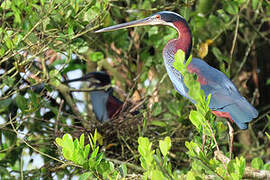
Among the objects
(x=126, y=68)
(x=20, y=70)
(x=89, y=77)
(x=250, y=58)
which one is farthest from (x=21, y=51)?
(x=250, y=58)

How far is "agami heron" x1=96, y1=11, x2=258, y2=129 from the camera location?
2309mm

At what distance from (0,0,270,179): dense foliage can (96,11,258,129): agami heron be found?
0.09 m

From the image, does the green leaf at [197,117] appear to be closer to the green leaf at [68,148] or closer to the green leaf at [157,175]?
the green leaf at [157,175]

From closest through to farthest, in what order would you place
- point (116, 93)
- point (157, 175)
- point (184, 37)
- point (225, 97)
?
point (157, 175), point (225, 97), point (184, 37), point (116, 93)

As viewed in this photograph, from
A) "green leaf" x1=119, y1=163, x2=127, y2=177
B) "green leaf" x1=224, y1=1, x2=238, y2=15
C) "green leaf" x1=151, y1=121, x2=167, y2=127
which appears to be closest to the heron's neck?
"green leaf" x1=224, y1=1, x2=238, y2=15

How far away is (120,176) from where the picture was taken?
1794 millimetres

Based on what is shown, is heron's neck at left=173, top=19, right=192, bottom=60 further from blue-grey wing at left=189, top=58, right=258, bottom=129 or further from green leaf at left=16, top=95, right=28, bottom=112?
green leaf at left=16, top=95, right=28, bottom=112

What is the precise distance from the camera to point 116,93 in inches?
179

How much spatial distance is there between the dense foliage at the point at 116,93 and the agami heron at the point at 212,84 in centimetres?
9

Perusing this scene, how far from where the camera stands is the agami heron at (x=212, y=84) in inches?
90.9

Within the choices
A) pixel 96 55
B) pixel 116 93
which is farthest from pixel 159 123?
pixel 116 93

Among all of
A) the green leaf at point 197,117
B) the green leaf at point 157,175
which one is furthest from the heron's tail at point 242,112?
the green leaf at point 157,175

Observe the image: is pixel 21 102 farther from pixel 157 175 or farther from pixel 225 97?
pixel 157 175

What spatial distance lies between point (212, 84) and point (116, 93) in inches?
83.7
